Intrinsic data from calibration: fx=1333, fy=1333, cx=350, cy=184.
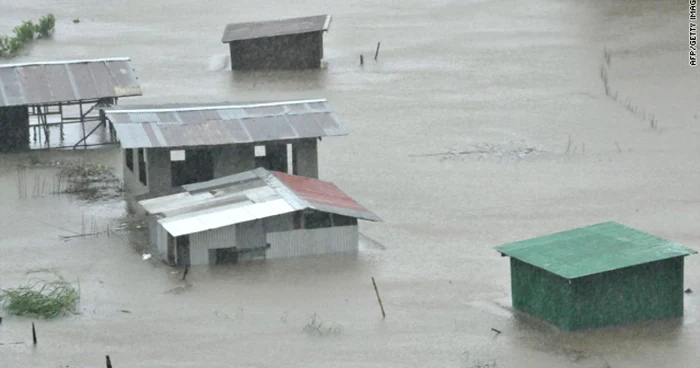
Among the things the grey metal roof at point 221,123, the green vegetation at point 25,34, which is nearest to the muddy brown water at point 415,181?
the green vegetation at point 25,34

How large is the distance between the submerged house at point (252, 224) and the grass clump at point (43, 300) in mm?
1952

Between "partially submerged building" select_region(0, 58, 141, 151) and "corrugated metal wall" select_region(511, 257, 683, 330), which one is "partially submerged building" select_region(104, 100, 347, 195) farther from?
"corrugated metal wall" select_region(511, 257, 683, 330)

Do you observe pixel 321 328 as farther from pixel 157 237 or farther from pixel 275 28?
pixel 275 28

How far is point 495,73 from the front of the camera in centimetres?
3631

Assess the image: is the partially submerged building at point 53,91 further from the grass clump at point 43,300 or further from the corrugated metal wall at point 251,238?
the grass clump at point 43,300

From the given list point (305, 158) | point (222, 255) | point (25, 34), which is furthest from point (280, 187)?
point (25, 34)

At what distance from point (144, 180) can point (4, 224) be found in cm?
272

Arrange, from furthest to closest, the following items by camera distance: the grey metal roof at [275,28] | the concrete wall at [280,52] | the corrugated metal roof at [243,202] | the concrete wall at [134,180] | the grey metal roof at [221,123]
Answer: the concrete wall at [280,52], the grey metal roof at [275,28], the concrete wall at [134,180], the grey metal roof at [221,123], the corrugated metal roof at [243,202]

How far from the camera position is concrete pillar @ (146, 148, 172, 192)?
81.5ft

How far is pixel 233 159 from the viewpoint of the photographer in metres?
25.1

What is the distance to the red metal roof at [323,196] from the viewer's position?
22319 mm

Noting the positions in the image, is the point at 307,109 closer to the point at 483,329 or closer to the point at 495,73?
the point at 483,329

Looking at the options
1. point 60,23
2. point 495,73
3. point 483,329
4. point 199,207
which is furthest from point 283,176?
point 60,23

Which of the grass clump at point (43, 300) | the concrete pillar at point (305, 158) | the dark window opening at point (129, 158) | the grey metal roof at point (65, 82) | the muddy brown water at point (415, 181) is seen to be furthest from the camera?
the grey metal roof at point (65, 82)
